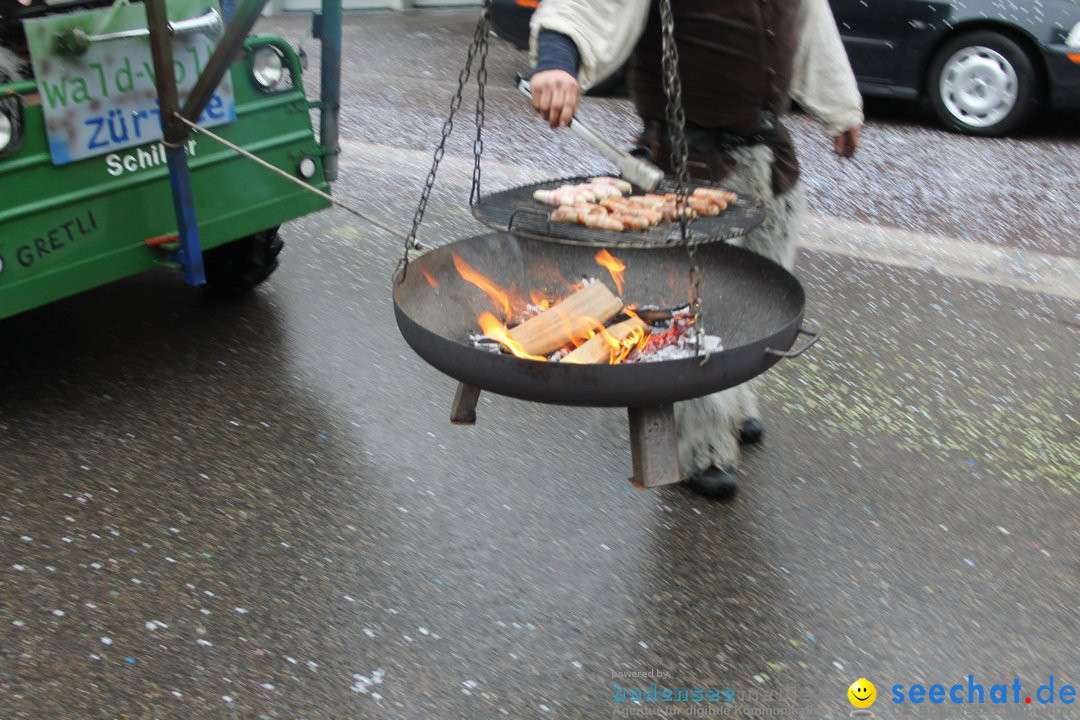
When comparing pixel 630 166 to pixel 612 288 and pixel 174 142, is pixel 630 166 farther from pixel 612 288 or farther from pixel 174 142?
pixel 174 142

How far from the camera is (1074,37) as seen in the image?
25.0 ft

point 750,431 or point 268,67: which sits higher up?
point 268,67

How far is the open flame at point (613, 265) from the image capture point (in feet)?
10.9

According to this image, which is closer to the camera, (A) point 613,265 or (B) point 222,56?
(A) point 613,265

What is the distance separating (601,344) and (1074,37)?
632 centimetres

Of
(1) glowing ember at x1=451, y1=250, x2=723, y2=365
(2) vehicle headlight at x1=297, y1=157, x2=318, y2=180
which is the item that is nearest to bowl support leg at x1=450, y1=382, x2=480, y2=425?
(1) glowing ember at x1=451, y1=250, x2=723, y2=365

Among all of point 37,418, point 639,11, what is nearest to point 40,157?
point 37,418

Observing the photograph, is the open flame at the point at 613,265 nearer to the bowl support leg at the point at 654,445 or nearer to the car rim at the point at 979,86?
the bowl support leg at the point at 654,445

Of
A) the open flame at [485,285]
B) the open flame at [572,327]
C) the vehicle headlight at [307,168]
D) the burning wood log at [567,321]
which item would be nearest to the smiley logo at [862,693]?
the open flame at [572,327]

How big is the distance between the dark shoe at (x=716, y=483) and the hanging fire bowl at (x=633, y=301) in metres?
0.62

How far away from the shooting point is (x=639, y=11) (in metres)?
3.04

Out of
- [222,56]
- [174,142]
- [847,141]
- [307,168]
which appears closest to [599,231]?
[847,141]

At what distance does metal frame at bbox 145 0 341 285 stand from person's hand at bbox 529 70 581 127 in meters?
1.22

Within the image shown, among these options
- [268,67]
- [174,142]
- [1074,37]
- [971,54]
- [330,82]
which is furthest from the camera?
[971,54]
